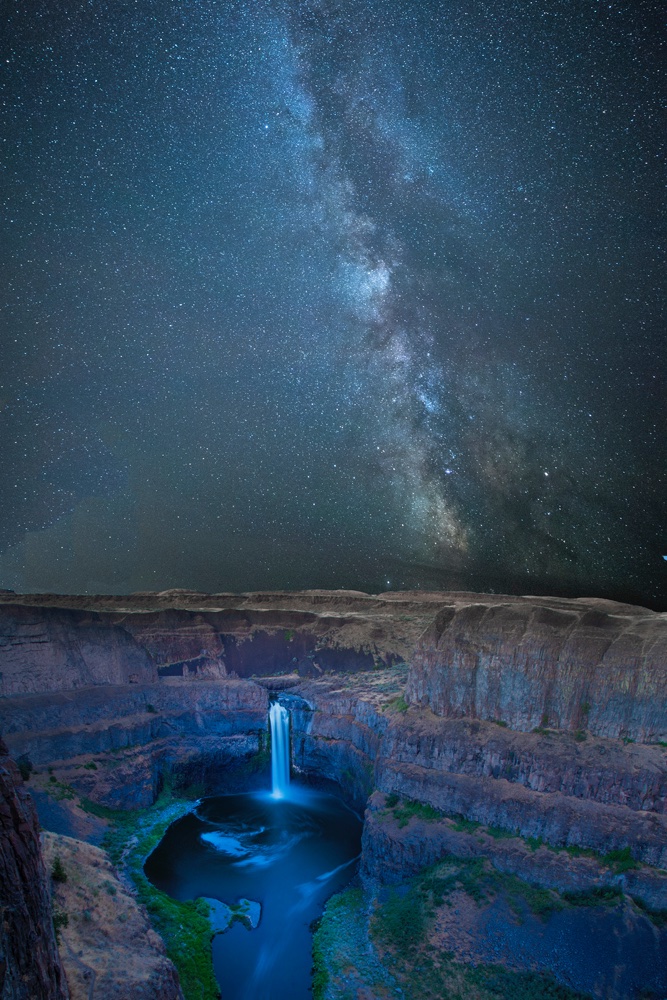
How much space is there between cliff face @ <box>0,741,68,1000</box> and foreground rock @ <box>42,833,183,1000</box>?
612 cm

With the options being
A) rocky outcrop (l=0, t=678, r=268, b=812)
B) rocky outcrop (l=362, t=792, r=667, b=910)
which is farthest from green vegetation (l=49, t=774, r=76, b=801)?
rocky outcrop (l=362, t=792, r=667, b=910)

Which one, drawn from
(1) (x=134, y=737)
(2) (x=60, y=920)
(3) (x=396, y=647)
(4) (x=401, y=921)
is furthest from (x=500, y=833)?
(1) (x=134, y=737)

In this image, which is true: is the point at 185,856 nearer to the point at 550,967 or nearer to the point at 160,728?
the point at 160,728

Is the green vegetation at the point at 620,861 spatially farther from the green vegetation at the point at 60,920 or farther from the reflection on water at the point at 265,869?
the green vegetation at the point at 60,920

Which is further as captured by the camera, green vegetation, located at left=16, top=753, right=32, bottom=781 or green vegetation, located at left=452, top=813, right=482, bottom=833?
green vegetation, located at left=16, top=753, right=32, bottom=781

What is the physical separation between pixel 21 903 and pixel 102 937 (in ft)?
42.2

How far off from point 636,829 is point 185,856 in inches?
1188

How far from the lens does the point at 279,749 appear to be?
5769 centimetres

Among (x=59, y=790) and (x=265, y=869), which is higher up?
(x=59, y=790)

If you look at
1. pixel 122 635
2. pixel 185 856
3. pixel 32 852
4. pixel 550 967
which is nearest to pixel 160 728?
pixel 122 635

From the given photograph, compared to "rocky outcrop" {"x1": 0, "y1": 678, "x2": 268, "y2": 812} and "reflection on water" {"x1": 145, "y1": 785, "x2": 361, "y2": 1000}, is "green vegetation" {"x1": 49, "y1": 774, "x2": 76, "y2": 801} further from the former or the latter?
"reflection on water" {"x1": 145, "y1": 785, "x2": 361, "y2": 1000}

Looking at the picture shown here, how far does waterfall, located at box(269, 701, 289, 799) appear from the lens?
55875 millimetres

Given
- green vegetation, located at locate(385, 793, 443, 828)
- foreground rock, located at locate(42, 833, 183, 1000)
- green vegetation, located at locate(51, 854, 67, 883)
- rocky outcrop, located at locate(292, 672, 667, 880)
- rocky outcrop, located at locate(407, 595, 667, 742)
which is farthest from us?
green vegetation, located at locate(385, 793, 443, 828)

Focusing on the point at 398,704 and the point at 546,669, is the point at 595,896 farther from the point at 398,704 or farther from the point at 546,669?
the point at 398,704
